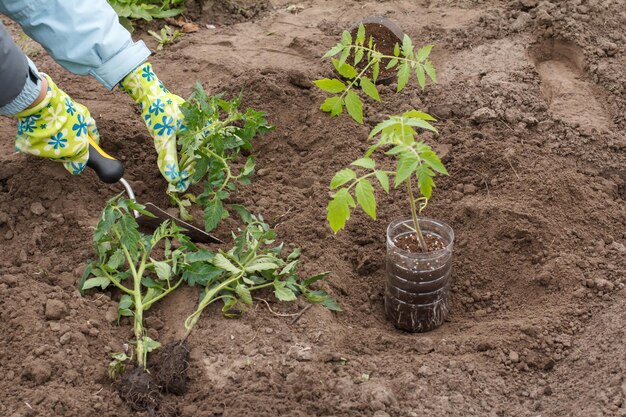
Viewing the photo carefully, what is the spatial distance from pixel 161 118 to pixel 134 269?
87 cm

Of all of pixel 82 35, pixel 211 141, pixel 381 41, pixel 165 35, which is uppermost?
pixel 82 35

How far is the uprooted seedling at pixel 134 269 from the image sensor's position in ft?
9.05

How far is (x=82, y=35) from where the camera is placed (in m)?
3.41

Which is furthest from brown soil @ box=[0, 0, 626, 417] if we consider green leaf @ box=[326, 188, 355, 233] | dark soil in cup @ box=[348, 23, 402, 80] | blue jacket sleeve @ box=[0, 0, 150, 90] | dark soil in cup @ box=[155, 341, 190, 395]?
green leaf @ box=[326, 188, 355, 233]

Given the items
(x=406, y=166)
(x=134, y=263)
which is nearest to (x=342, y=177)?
(x=406, y=166)

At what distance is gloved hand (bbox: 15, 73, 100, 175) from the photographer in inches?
131

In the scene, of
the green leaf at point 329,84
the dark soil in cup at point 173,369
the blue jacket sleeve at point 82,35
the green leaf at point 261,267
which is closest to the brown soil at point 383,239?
the dark soil in cup at point 173,369

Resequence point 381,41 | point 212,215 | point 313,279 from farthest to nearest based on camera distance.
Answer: point 381,41 → point 212,215 → point 313,279

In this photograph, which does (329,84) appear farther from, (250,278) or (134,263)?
(134,263)

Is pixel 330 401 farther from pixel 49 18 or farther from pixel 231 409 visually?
pixel 49 18

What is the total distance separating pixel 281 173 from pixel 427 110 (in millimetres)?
868

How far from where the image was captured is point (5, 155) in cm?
375

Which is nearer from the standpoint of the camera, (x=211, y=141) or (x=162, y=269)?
(x=162, y=269)

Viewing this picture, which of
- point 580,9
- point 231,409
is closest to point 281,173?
point 231,409
